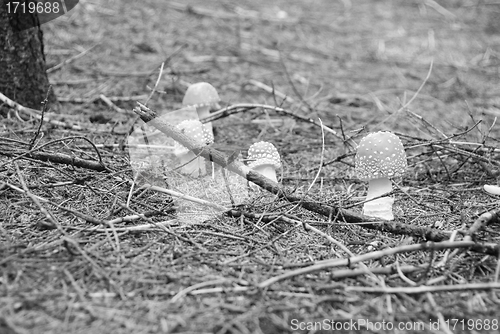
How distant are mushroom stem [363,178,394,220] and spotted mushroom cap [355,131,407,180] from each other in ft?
0.42

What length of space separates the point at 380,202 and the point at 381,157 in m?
0.30

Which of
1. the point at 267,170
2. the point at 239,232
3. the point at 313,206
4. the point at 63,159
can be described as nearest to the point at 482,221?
the point at 313,206

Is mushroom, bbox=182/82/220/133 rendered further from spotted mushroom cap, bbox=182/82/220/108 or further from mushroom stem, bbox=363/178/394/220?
mushroom stem, bbox=363/178/394/220

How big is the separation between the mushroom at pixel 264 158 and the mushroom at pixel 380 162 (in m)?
0.65

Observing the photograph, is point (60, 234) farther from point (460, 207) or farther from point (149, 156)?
point (460, 207)

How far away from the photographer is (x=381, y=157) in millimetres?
3086

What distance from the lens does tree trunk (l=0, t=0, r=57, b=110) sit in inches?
159

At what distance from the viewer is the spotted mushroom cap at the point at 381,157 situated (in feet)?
10.1

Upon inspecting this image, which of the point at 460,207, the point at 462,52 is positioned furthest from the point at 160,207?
the point at 462,52

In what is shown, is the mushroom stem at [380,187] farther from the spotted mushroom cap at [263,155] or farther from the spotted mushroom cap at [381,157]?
the spotted mushroom cap at [263,155]

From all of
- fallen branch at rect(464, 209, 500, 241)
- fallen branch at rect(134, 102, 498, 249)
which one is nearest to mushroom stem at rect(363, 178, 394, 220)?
fallen branch at rect(134, 102, 498, 249)

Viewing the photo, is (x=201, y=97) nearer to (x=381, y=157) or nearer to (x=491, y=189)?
(x=381, y=157)

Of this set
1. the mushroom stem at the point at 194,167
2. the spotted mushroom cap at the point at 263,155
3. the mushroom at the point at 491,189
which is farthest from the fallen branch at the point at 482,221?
the mushroom stem at the point at 194,167

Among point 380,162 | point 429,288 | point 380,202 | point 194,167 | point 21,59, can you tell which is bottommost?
point 194,167
